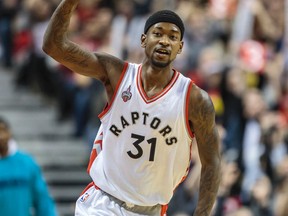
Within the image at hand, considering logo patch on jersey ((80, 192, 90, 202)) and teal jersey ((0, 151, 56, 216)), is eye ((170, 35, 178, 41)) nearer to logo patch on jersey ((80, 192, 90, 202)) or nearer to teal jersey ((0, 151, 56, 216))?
logo patch on jersey ((80, 192, 90, 202))

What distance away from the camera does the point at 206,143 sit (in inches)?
291

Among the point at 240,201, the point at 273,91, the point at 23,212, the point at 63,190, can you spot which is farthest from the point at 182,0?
the point at 23,212

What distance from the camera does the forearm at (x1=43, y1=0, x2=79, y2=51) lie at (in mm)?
6988

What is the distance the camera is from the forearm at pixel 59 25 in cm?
699

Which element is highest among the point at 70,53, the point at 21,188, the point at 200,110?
the point at 70,53

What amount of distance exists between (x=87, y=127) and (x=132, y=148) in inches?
342

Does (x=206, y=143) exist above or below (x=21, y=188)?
above

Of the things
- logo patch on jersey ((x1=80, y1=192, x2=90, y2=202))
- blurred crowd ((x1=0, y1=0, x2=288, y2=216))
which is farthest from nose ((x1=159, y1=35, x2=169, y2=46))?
blurred crowd ((x1=0, y1=0, x2=288, y2=216))

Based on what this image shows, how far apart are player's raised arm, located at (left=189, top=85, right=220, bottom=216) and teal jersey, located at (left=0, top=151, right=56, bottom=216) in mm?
3131

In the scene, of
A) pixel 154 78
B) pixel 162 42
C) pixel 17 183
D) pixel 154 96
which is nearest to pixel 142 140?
pixel 154 96

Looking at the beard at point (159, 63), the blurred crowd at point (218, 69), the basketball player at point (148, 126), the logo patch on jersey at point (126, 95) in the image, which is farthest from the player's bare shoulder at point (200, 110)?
the blurred crowd at point (218, 69)

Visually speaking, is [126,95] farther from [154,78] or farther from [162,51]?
[162,51]

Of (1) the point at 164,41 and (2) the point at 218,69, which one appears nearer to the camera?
(1) the point at 164,41

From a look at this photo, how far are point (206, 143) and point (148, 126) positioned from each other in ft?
1.48
